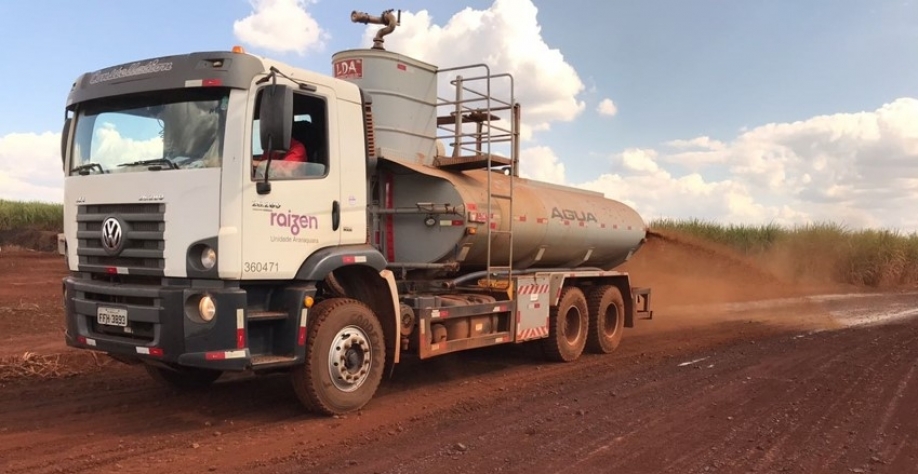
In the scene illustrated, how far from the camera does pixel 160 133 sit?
6.09 m

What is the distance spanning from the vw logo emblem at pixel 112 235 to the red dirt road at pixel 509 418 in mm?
1598

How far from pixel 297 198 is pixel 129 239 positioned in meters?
1.45

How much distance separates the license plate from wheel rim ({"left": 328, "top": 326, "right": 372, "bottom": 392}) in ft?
5.85

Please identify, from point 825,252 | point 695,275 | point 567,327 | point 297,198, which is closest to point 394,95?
point 297,198

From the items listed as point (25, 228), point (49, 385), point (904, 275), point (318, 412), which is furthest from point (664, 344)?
point (25, 228)

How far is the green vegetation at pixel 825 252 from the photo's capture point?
2911cm

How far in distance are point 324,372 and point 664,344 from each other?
7645mm

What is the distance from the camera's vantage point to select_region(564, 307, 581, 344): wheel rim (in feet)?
35.6

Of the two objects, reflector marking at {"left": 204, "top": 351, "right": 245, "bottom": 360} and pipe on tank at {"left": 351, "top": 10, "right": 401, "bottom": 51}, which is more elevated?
pipe on tank at {"left": 351, "top": 10, "right": 401, "bottom": 51}

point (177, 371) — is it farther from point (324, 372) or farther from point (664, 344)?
point (664, 344)

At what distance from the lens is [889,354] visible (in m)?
10.7

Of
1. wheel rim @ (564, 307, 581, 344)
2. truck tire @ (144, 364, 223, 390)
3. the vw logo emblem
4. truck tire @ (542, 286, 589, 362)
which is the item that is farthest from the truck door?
wheel rim @ (564, 307, 581, 344)

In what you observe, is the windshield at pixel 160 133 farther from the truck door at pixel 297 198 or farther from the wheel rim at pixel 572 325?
the wheel rim at pixel 572 325

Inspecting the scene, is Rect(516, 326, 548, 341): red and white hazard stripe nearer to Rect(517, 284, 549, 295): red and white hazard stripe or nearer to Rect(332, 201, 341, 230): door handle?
Rect(517, 284, 549, 295): red and white hazard stripe
